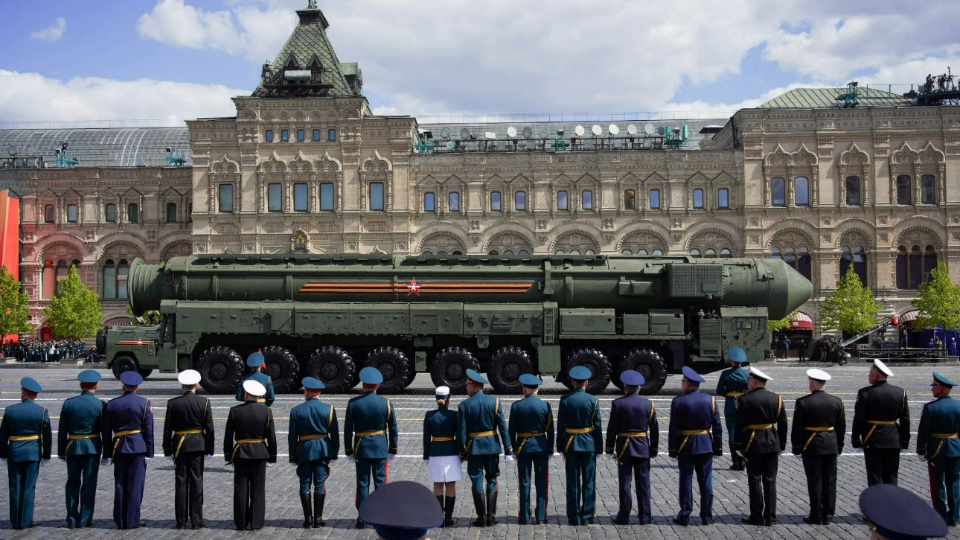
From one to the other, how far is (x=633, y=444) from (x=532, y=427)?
48.9 inches

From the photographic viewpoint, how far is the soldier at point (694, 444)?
10578mm

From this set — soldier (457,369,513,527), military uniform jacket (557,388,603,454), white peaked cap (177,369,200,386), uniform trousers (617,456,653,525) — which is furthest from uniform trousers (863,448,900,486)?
white peaked cap (177,369,200,386)

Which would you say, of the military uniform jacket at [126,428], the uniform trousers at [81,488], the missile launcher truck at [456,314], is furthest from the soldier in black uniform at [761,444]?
the missile launcher truck at [456,314]

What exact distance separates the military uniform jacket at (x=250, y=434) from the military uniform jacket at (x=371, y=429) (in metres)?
0.90

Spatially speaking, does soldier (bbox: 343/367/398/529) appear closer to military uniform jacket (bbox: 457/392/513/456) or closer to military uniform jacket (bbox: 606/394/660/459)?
military uniform jacket (bbox: 457/392/513/456)

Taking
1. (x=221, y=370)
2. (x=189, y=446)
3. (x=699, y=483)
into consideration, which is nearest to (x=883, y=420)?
(x=699, y=483)

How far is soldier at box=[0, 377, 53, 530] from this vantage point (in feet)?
33.8

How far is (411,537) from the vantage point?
15.0 feet

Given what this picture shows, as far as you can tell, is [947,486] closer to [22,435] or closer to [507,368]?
[22,435]

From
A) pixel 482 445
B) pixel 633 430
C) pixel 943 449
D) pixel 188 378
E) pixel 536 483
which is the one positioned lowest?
pixel 536 483

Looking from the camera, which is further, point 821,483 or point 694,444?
point 694,444

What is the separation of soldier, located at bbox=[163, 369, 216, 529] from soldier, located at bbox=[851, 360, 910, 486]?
307 inches

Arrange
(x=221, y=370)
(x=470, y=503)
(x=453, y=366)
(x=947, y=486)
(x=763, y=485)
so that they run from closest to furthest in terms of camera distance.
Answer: (x=947, y=486) → (x=763, y=485) → (x=470, y=503) → (x=453, y=366) → (x=221, y=370)

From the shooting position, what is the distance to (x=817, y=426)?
422 inches
